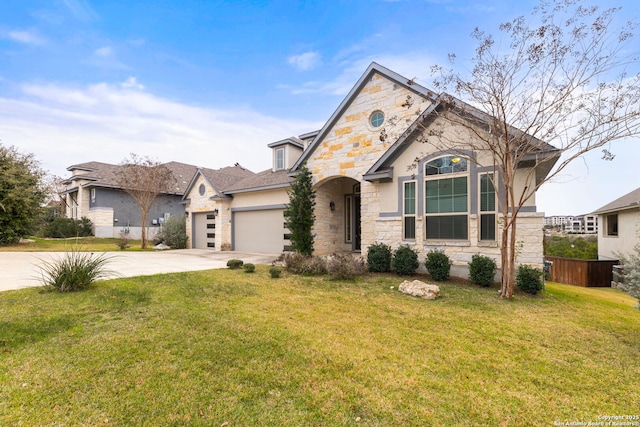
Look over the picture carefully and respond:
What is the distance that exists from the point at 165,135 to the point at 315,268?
52.4ft

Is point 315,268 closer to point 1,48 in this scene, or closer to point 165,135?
point 1,48

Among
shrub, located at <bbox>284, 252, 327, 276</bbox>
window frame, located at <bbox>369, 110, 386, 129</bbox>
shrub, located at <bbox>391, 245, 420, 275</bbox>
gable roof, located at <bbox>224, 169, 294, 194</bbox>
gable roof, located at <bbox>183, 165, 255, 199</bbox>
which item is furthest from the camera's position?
gable roof, located at <bbox>183, 165, 255, 199</bbox>

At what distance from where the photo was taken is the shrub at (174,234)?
1802 centimetres

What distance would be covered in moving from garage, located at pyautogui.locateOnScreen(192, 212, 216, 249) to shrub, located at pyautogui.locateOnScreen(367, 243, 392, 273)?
11602 mm

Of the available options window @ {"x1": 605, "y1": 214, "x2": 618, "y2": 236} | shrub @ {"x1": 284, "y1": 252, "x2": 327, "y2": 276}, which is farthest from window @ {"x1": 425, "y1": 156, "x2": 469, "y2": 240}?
window @ {"x1": 605, "y1": 214, "x2": 618, "y2": 236}

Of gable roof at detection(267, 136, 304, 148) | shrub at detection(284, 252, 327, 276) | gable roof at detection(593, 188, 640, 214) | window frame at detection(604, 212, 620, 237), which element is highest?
gable roof at detection(267, 136, 304, 148)

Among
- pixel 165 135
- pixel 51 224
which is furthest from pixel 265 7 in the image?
pixel 51 224

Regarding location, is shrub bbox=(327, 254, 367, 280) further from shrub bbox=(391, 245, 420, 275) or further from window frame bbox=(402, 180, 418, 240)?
window frame bbox=(402, 180, 418, 240)

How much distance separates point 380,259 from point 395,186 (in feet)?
8.68

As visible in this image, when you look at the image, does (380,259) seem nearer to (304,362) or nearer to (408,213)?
(408,213)

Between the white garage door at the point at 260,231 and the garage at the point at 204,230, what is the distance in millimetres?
2007

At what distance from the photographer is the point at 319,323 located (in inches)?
185

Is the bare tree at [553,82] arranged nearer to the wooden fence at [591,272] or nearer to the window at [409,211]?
the window at [409,211]

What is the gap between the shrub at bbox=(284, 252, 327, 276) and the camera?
9.03 metres
